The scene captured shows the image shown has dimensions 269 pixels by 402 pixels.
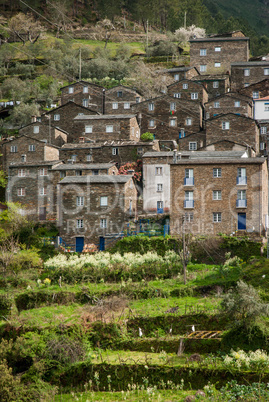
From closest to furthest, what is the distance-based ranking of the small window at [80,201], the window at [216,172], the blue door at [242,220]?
the blue door at [242,220]
the window at [216,172]
the small window at [80,201]

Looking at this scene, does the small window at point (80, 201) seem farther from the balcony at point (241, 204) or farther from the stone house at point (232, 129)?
the stone house at point (232, 129)

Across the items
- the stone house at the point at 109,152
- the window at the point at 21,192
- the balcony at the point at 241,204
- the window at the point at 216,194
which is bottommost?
the balcony at the point at 241,204

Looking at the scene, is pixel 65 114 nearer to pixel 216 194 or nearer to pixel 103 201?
pixel 103 201

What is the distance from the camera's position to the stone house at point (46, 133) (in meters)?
61.4

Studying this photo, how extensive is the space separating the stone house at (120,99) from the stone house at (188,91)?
4221mm

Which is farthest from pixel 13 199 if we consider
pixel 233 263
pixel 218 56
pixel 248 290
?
pixel 218 56

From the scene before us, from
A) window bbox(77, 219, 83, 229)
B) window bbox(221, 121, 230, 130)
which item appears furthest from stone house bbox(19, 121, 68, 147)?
window bbox(77, 219, 83, 229)

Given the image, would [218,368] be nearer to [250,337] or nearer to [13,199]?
[250,337]

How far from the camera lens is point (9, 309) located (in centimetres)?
3359

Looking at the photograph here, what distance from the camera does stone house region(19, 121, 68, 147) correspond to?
6138cm

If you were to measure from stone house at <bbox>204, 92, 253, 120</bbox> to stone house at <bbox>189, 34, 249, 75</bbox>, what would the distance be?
13851mm

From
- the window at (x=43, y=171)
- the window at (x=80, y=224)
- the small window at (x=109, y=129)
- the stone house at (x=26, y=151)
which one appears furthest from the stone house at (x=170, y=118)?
the window at (x=80, y=224)

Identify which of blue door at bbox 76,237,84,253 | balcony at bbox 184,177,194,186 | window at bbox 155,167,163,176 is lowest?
blue door at bbox 76,237,84,253

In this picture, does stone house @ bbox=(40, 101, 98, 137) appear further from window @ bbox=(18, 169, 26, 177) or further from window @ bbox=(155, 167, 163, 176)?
window @ bbox=(155, 167, 163, 176)
